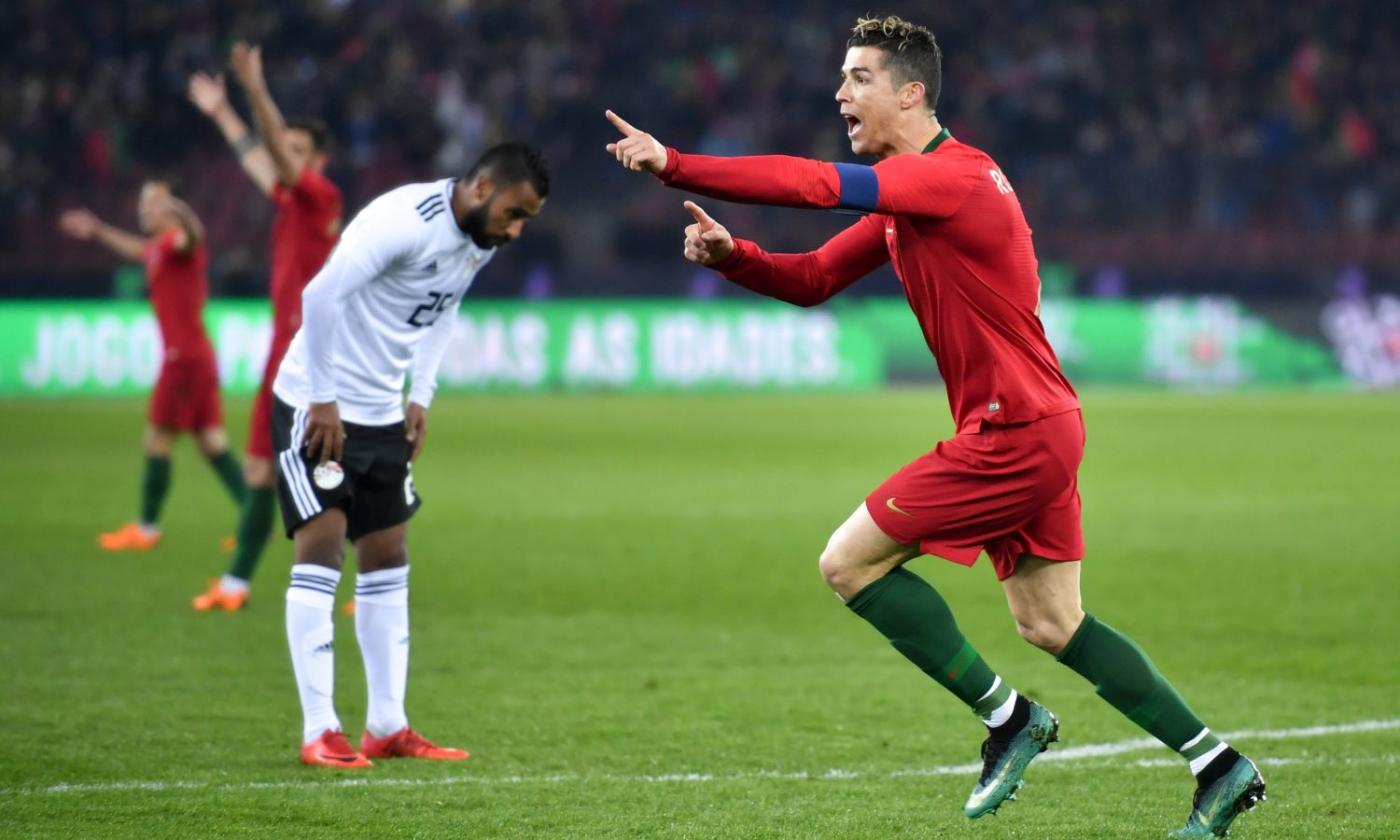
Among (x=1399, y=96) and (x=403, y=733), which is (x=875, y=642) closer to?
(x=403, y=733)

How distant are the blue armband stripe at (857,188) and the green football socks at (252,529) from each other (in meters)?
5.18

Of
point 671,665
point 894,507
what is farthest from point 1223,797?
point 671,665

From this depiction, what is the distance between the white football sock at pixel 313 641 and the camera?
5.89 m

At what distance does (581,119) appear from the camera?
28422 mm

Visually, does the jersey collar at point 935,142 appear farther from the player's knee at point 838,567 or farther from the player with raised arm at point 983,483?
the player's knee at point 838,567

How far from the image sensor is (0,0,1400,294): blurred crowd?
2639 cm

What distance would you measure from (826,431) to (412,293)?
14.0 meters

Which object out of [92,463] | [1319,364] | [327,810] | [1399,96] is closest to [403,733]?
[327,810]

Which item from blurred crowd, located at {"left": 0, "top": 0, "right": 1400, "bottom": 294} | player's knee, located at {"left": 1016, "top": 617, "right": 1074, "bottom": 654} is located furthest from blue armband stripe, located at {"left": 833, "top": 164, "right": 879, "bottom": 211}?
blurred crowd, located at {"left": 0, "top": 0, "right": 1400, "bottom": 294}

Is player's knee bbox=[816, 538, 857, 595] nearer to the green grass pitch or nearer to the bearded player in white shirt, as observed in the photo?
the green grass pitch

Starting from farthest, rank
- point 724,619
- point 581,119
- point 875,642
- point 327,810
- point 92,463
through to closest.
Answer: point 581,119 → point 92,463 → point 724,619 → point 875,642 → point 327,810

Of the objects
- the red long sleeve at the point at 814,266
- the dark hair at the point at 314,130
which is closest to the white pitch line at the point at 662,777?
the red long sleeve at the point at 814,266

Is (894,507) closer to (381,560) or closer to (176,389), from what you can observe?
(381,560)

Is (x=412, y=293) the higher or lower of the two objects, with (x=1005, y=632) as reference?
higher
